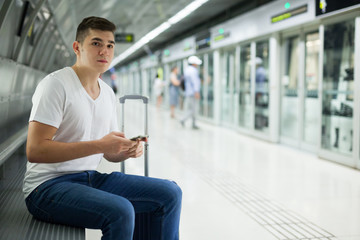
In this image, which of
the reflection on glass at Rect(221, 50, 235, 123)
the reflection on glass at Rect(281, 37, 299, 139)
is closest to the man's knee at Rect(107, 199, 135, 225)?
the reflection on glass at Rect(281, 37, 299, 139)

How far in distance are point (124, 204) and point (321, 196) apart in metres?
2.74

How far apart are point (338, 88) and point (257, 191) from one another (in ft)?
7.93

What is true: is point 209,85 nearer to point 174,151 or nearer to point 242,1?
point 242,1

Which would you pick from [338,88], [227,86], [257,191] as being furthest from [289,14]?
[227,86]

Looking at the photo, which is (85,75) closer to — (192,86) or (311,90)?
(311,90)

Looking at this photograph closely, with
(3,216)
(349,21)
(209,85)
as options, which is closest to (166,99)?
(209,85)

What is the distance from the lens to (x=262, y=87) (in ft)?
26.0

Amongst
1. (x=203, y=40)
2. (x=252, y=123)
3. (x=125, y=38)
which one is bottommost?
(x=252, y=123)

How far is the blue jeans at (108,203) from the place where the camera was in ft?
5.03

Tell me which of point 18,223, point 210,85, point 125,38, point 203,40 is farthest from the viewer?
point 125,38

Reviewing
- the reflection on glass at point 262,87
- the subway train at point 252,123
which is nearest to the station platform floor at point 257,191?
the subway train at point 252,123

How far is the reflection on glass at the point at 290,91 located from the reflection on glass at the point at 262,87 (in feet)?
1.65

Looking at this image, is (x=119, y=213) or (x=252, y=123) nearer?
(x=119, y=213)

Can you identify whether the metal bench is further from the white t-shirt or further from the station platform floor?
the station platform floor
